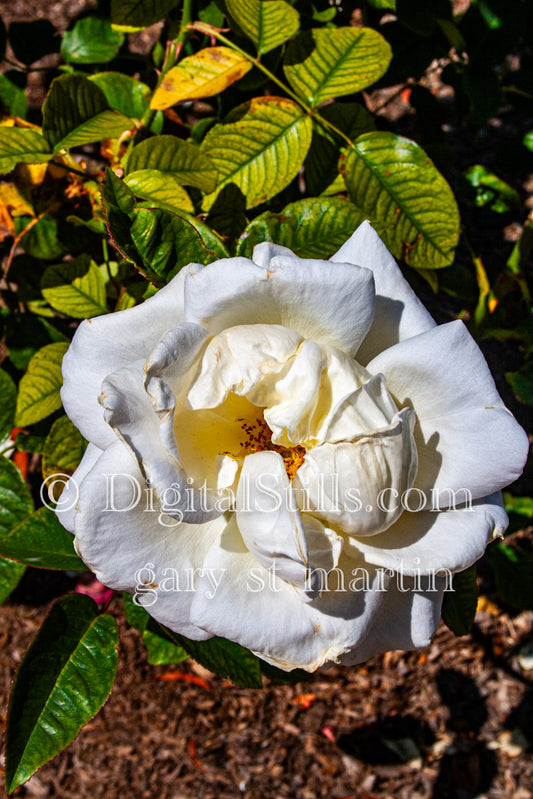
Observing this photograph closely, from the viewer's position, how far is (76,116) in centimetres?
107

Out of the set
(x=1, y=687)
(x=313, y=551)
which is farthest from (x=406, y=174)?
(x=1, y=687)

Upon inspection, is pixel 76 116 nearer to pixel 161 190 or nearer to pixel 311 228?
pixel 161 190

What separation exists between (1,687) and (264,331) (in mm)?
1866

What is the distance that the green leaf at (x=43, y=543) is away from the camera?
1022mm

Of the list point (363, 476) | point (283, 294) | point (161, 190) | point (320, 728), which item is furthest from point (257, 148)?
point (320, 728)

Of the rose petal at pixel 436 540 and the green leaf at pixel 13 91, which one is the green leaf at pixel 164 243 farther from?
the green leaf at pixel 13 91

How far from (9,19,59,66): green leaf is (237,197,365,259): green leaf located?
1.04m

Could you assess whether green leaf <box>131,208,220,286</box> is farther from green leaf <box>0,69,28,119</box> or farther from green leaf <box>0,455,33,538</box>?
green leaf <box>0,69,28,119</box>

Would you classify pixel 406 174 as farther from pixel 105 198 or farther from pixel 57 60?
pixel 57 60

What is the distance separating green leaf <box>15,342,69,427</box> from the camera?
122 centimetres

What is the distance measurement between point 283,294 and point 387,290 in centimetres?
18

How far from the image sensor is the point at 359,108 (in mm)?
1207

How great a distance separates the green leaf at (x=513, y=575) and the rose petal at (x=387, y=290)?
1.08 metres

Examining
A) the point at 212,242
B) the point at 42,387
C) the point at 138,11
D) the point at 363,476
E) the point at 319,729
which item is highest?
the point at 138,11
